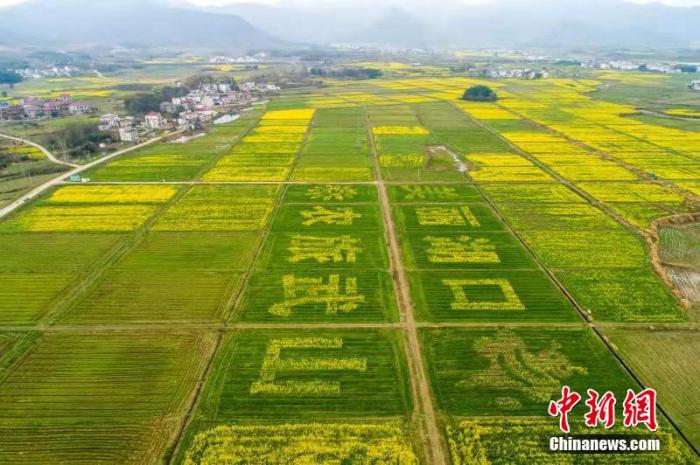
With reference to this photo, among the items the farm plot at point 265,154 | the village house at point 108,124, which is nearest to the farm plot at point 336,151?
the farm plot at point 265,154

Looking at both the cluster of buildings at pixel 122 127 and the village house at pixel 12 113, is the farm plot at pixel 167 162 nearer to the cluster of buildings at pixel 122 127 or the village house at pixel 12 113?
the cluster of buildings at pixel 122 127

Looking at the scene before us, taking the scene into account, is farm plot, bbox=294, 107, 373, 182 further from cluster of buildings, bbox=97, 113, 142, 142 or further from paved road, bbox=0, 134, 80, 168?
paved road, bbox=0, 134, 80, 168

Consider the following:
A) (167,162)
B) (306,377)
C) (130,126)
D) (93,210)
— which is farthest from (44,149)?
(306,377)

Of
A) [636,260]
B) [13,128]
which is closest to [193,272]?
[636,260]

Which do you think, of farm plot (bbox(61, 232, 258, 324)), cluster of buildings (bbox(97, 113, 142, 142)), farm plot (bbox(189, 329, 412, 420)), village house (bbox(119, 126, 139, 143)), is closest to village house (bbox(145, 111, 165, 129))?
cluster of buildings (bbox(97, 113, 142, 142))

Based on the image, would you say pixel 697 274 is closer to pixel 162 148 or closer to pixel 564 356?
pixel 564 356

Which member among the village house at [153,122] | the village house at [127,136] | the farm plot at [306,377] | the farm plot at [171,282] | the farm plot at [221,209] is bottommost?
the farm plot at [306,377]
